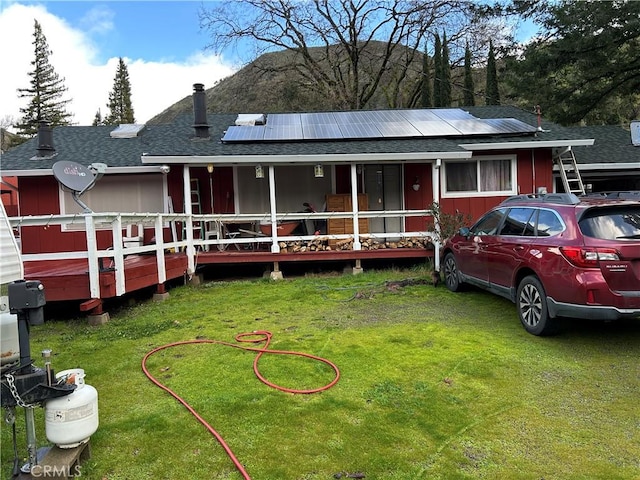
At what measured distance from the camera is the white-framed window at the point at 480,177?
36.9 feet

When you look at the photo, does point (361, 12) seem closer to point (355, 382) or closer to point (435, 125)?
point (435, 125)

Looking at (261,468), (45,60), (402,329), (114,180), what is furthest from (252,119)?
(45,60)

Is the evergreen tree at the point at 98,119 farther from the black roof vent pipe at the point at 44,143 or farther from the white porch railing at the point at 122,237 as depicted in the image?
the white porch railing at the point at 122,237

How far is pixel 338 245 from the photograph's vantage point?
10.2 metres

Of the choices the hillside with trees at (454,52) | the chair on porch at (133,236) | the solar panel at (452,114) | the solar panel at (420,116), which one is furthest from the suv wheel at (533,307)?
the hillside with trees at (454,52)

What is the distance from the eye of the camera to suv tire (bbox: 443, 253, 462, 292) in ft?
24.8

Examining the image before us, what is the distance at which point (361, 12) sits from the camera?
27828 mm

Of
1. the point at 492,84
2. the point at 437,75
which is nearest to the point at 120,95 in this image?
the point at 437,75

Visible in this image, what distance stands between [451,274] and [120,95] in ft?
190

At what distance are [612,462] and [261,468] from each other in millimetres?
2229

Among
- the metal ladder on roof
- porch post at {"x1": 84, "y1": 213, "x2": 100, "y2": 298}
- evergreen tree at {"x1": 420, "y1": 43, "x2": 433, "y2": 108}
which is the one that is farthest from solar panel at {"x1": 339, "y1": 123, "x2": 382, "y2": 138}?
evergreen tree at {"x1": 420, "y1": 43, "x2": 433, "y2": 108}

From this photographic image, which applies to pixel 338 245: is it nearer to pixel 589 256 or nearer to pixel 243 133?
pixel 243 133

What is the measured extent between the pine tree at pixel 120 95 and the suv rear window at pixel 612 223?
2262 inches

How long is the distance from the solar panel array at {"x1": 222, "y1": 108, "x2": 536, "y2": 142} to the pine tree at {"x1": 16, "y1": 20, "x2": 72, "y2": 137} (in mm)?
42985
